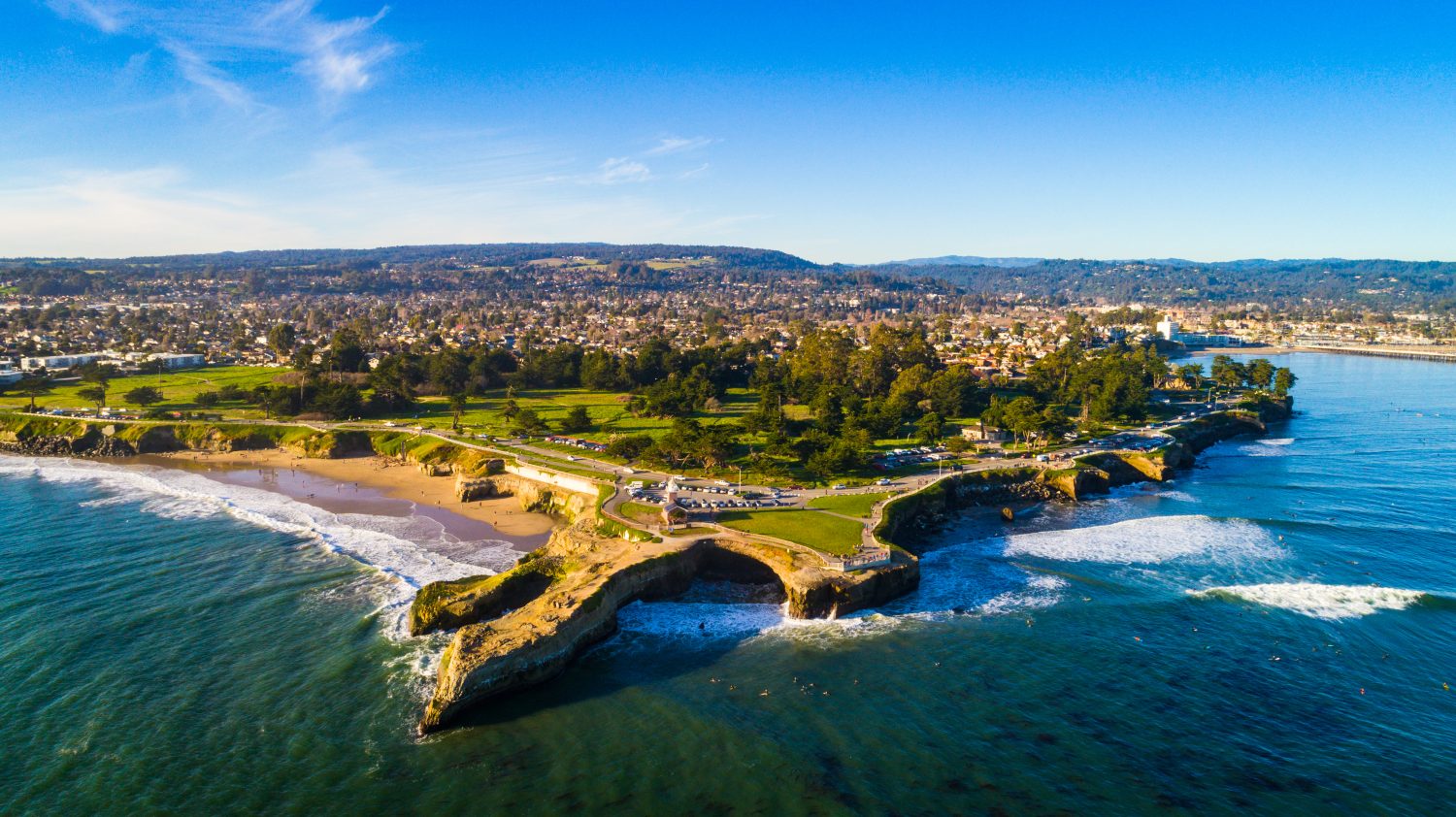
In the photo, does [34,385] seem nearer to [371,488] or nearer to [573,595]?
[371,488]

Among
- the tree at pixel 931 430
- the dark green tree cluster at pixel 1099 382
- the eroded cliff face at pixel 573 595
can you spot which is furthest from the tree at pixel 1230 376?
the eroded cliff face at pixel 573 595

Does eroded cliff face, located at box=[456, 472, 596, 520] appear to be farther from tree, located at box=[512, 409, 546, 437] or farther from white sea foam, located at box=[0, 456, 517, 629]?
tree, located at box=[512, 409, 546, 437]

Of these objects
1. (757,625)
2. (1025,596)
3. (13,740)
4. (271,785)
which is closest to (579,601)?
(757,625)

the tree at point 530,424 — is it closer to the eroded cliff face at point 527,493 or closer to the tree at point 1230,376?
the eroded cliff face at point 527,493

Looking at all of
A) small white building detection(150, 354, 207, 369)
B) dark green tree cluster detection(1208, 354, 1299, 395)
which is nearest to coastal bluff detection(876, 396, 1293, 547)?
→ dark green tree cluster detection(1208, 354, 1299, 395)

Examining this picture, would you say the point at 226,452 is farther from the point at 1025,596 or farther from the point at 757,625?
the point at 1025,596
